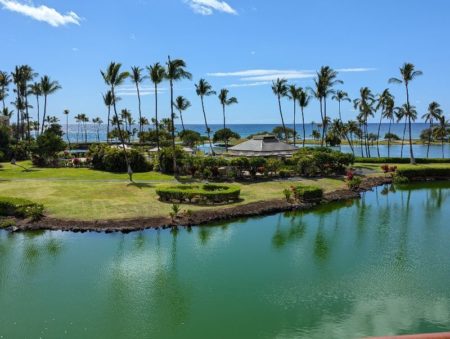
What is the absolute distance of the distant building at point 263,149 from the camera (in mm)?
51825

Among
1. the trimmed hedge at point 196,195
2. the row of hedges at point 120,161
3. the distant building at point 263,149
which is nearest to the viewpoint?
the trimmed hedge at point 196,195

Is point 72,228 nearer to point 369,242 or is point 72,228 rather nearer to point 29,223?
point 29,223

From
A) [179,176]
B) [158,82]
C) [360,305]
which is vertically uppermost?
[158,82]

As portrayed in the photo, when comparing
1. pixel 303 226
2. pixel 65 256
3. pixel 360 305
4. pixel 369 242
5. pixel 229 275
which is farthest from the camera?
pixel 303 226

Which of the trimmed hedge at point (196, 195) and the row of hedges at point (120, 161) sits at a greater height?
the row of hedges at point (120, 161)

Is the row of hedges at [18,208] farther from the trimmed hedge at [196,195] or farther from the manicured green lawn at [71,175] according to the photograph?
the manicured green lawn at [71,175]

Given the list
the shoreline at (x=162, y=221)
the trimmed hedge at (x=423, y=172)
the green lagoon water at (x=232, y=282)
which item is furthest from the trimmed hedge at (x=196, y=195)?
the trimmed hedge at (x=423, y=172)

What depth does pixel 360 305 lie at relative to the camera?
1742 centimetres

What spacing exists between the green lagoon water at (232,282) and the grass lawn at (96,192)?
4.18 m

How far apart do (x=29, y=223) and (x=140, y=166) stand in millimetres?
24716

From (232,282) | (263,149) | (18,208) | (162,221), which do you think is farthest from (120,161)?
(232,282)

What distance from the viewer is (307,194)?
39.2 meters

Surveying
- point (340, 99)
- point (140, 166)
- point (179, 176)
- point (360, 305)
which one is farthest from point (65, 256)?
point (340, 99)

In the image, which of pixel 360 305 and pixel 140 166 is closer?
pixel 360 305
